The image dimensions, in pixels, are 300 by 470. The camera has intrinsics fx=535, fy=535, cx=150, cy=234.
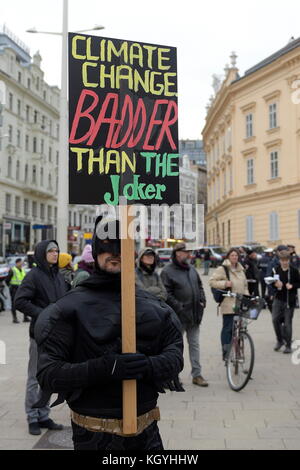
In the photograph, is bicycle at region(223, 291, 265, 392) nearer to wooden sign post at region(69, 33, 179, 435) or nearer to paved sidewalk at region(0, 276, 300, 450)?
paved sidewalk at region(0, 276, 300, 450)

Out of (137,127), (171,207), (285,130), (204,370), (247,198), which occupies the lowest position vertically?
(204,370)

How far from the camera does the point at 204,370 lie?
26.8 ft

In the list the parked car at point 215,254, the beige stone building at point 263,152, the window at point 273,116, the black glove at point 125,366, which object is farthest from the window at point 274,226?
the black glove at point 125,366

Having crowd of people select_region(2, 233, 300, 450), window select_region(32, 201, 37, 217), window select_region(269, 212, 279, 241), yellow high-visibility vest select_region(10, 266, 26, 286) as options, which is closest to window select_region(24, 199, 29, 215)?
window select_region(32, 201, 37, 217)

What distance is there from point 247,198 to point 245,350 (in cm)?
3556

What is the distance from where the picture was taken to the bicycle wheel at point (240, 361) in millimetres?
6832

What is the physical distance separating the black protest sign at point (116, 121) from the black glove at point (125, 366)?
0.99 metres

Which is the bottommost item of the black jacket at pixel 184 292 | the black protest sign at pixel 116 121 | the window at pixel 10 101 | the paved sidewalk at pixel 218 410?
the paved sidewalk at pixel 218 410

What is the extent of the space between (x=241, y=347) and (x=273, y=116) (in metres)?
34.6

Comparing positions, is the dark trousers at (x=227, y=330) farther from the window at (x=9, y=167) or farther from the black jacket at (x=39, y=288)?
the window at (x=9, y=167)

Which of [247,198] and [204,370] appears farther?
[247,198]

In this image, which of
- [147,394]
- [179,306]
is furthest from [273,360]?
[147,394]

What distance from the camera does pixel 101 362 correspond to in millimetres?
2500

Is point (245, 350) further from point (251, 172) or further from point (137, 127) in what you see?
point (251, 172)
